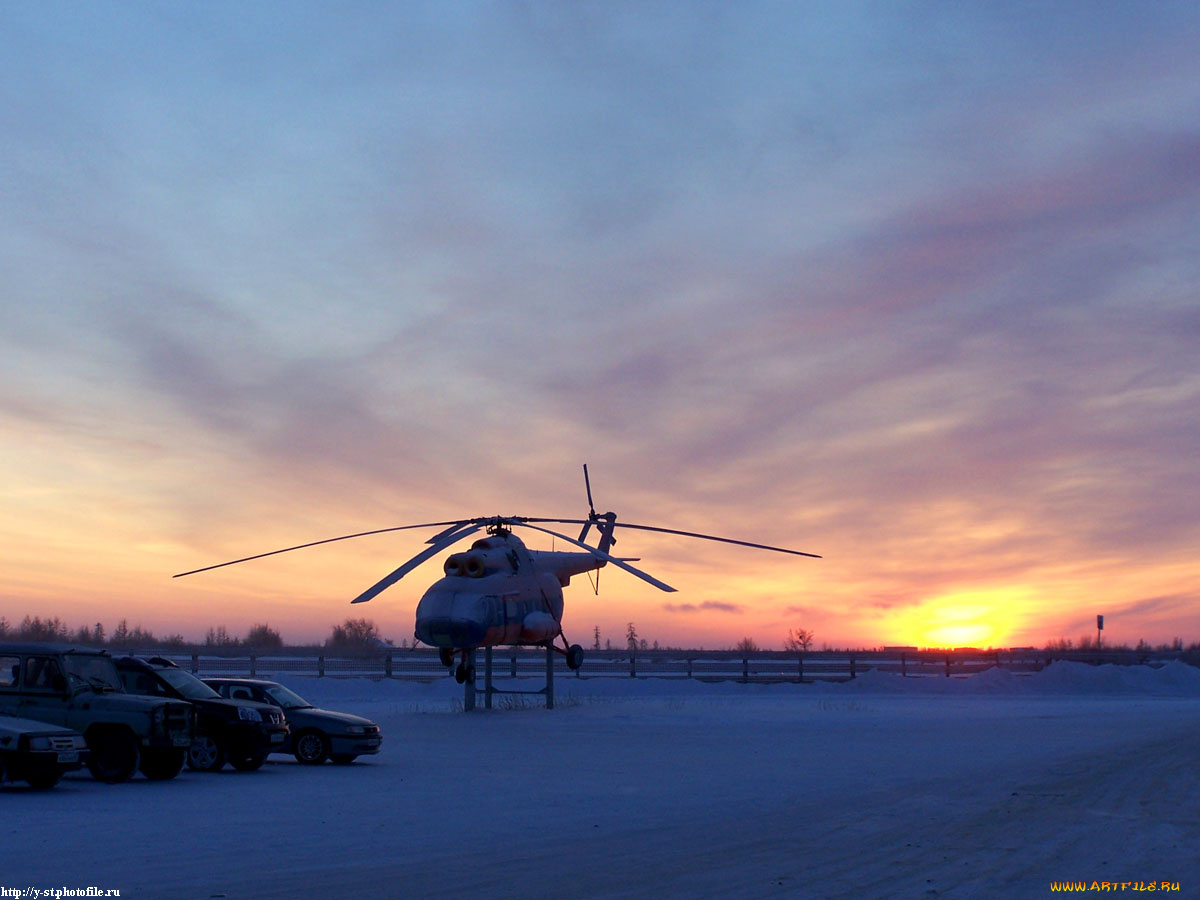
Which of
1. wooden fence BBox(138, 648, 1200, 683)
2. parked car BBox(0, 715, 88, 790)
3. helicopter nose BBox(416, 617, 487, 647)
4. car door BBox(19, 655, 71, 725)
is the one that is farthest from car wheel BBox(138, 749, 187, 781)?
wooden fence BBox(138, 648, 1200, 683)

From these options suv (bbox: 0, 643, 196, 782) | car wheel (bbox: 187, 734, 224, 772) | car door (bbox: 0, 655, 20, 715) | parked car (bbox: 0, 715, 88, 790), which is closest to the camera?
parked car (bbox: 0, 715, 88, 790)

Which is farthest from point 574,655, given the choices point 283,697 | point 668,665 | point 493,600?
point 668,665

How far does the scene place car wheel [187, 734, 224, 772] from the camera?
19797 mm

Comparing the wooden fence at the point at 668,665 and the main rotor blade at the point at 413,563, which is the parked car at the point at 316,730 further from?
the wooden fence at the point at 668,665

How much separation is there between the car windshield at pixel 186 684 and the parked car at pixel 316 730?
62cm

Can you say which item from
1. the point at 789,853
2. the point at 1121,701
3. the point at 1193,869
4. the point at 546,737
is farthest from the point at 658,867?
the point at 1121,701

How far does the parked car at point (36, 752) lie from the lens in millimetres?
15742

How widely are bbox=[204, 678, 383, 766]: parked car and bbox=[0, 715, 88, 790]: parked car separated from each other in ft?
16.3

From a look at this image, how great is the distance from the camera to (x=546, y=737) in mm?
27422

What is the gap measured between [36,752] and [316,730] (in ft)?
20.3

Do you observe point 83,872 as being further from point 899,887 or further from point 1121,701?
point 1121,701

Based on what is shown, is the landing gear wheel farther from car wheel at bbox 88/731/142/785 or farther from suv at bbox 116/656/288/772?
car wheel at bbox 88/731/142/785

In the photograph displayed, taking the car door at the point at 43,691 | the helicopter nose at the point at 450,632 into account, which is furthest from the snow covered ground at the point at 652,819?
the helicopter nose at the point at 450,632

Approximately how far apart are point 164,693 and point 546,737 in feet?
31.7
